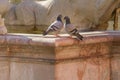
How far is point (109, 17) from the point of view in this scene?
33.3 ft

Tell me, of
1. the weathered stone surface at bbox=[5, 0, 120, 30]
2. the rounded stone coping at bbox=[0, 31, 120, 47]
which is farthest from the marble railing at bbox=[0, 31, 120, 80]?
the weathered stone surface at bbox=[5, 0, 120, 30]

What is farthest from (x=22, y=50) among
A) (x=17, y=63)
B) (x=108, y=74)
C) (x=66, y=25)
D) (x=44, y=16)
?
(x=44, y=16)

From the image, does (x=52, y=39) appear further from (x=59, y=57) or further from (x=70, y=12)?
(x=70, y=12)

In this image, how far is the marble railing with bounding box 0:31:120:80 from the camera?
480 centimetres

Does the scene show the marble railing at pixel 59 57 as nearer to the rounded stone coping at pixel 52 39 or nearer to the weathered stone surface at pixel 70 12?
the rounded stone coping at pixel 52 39

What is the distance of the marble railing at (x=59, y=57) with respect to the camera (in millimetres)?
4801

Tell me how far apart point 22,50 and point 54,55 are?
0.42 metres

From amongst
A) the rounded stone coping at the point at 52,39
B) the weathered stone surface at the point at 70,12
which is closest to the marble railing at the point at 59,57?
the rounded stone coping at the point at 52,39

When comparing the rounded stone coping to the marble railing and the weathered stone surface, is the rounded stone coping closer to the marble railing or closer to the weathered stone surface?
the marble railing

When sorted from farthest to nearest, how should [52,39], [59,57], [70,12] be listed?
1. [70,12]
2. [59,57]
3. [52,39]

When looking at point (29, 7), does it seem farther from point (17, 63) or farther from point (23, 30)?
point (17, 63)

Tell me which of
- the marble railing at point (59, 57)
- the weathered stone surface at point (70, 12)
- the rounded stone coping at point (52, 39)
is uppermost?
the weathered stone surface at point (70, 12)

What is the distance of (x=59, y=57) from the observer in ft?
15.8

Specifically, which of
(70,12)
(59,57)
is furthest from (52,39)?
(70,12)
